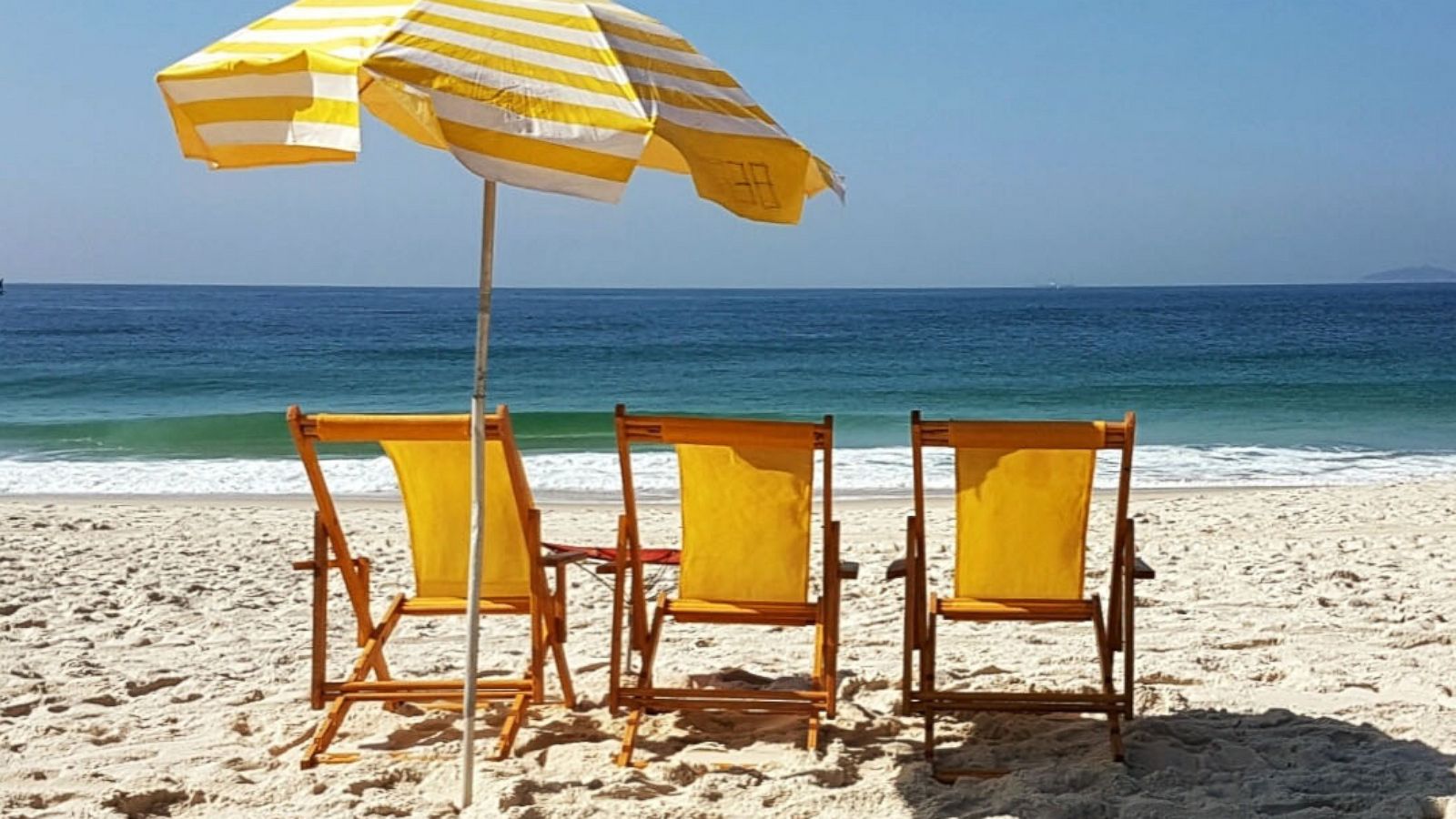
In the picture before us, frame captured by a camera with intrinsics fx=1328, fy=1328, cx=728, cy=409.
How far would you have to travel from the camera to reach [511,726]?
386cm

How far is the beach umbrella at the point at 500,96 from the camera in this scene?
2641 mm

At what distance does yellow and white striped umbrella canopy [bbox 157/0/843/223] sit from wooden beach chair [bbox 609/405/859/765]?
1088mm

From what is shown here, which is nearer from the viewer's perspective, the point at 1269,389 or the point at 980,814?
the point at 980,814

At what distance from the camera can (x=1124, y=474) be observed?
377 cm

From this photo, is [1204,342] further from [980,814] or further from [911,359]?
[980,814]

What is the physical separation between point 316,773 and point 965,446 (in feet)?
6.68

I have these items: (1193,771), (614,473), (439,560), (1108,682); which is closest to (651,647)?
(439,560)

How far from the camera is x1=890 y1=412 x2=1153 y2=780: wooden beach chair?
12.4 ft

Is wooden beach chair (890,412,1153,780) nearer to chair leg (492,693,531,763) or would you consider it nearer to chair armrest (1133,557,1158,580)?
chair armrest (1133,557,1158,580)

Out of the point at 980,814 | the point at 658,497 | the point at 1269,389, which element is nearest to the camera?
the point at 980,814

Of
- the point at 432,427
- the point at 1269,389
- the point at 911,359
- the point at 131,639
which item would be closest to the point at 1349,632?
the point at 432,427

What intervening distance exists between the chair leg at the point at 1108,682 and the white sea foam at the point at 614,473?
7328mm

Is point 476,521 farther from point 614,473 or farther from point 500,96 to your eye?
point 614,473

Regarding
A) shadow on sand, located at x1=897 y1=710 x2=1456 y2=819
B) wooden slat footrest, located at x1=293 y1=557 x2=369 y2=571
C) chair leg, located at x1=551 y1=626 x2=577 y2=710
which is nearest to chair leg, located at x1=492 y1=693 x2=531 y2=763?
chair leg, located at x1=551 y1=626 x2=577 y2=710
